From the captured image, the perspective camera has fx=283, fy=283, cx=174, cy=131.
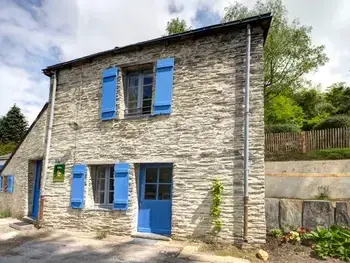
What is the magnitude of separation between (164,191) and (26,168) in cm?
581

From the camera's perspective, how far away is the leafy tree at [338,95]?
21.1 metres

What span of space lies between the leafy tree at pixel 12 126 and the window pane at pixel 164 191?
104ft

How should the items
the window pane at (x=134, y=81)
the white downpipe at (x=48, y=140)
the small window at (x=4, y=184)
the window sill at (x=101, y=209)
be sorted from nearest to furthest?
1. the window sill at (x=101, y=209)
2. the window pane at (x=134, y=81)
3. the white downpipe at (x=48, y=140)
4. the small window at (x=4, y=184)

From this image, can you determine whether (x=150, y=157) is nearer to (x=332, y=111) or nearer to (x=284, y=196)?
(x=284, y=196)


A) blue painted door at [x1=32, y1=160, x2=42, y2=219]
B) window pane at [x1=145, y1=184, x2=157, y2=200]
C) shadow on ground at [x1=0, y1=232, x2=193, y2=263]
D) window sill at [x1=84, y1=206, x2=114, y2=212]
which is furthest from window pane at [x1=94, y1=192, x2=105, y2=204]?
blue painted door at [x1=32, y1=160, x2=42, y2=219]

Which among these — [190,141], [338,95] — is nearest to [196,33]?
[190,141]

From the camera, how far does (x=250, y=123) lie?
6.57 m

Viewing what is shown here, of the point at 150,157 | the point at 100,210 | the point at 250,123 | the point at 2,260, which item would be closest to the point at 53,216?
the point at 100,210

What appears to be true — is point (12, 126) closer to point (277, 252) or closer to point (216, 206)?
point (216, 206)

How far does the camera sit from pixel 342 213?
6184 mm

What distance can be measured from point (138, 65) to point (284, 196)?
5.51 meters

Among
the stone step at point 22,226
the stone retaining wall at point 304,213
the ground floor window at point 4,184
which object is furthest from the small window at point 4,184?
the stone retaining wall at point 304,213

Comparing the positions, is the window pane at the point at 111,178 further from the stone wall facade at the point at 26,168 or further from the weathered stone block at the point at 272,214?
the weathered stone block at the point at 272,214

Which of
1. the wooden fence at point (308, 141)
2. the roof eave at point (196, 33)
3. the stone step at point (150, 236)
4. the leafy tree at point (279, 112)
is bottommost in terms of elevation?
the stone step at point (150, 236)
